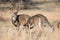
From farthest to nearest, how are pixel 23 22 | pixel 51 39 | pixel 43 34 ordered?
pixel 23 22 < pixel 43 34 < pixel 51 39

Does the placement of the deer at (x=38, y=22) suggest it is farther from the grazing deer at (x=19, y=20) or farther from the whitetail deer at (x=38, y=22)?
the grazing deer at (x=19, y=20)

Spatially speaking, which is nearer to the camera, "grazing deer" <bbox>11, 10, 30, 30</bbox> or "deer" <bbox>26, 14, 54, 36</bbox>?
"deer" <bbox>26, 14, 54, 36</bbox>

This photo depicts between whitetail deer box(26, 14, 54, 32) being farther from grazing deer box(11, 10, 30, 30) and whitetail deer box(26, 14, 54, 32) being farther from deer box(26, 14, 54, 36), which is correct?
grazing deer box(11, 10, 30, 30)

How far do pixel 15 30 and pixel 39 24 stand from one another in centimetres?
101

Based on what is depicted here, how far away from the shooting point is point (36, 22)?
1448 centimetres

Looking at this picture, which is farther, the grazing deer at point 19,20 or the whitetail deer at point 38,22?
the grazing deer at point 19,20

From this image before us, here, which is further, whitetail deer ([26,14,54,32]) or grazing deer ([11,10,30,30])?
grazing deer ([11,10,30,30])

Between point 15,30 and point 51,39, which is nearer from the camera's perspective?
point 51,39

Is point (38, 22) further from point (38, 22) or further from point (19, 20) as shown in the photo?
point (19, 20)

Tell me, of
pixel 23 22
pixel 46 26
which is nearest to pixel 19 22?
pixel 23 22

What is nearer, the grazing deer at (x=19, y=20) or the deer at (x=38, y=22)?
the deer at (x=38, y=22)

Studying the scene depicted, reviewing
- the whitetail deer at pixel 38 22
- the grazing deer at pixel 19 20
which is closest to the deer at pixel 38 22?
the whitetail deer at pixel 38 22

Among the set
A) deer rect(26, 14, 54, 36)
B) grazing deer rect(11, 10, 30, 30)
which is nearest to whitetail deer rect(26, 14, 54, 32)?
deer rect(26, 14, 54, 36)

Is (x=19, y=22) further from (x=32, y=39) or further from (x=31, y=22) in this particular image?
(x=32, y=39)
